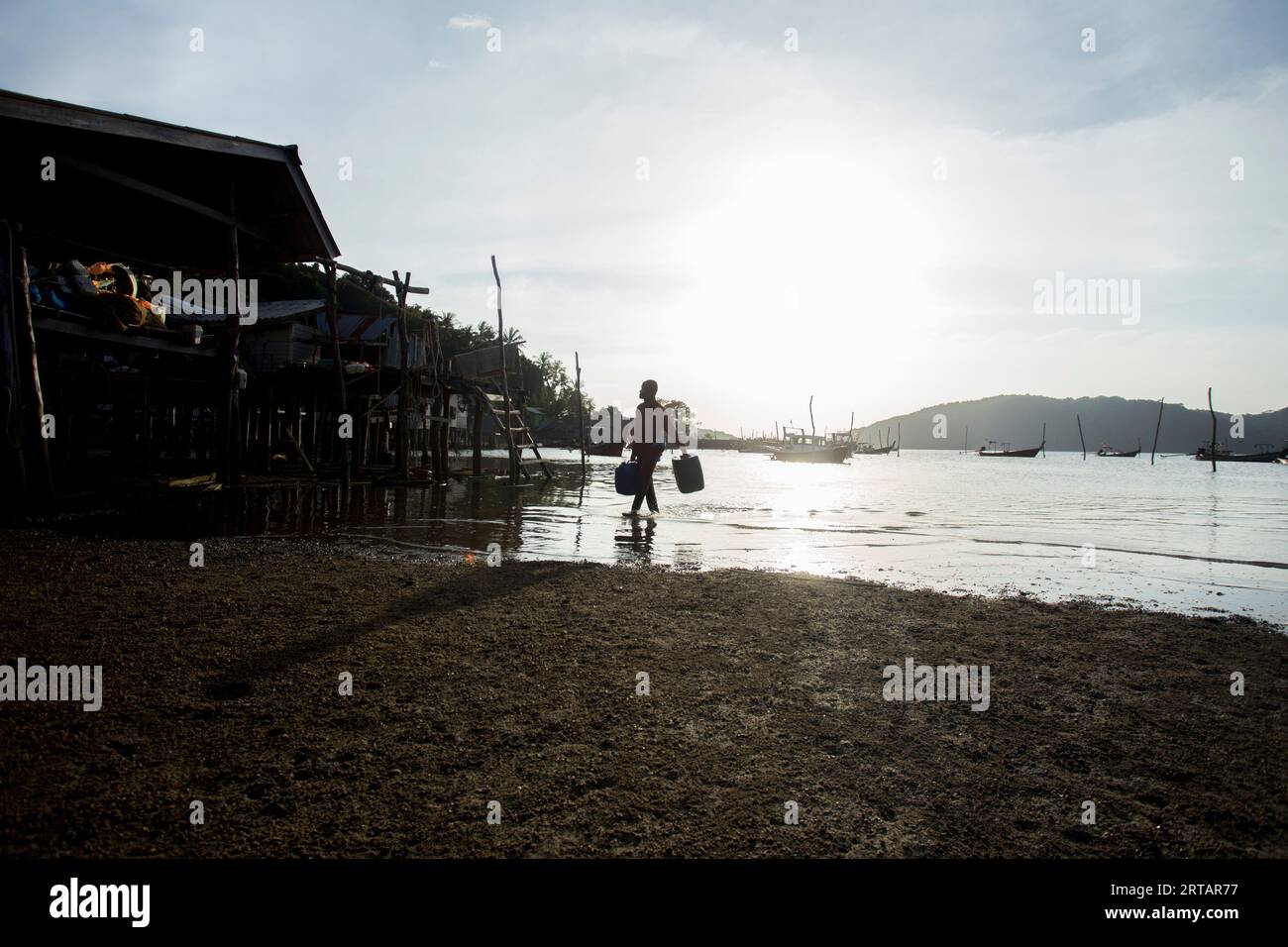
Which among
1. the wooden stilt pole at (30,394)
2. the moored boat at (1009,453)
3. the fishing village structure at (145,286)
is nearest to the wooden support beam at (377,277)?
the fishing village structure at (145,286)

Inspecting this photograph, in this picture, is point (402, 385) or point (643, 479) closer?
point (643, 479)

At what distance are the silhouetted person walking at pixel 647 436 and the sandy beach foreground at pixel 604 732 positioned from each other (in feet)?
23.2

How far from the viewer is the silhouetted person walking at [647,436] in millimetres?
12461

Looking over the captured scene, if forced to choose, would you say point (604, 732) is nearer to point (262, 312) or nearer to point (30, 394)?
point (30, 394)

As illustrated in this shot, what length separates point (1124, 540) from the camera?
1341 centimetres

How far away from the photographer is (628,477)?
14258 millimetres

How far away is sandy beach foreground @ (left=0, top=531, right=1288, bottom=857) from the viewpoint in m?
2.39

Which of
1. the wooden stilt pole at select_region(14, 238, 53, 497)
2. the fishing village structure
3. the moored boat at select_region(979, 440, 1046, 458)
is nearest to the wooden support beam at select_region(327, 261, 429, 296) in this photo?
the fishing village structure

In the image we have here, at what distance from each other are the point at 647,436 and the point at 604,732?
32.6ft

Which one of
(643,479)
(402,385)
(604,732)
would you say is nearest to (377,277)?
(402,385)

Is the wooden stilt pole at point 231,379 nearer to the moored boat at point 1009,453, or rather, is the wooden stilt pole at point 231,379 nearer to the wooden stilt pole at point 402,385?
the wooden stilt pole at point 402,385

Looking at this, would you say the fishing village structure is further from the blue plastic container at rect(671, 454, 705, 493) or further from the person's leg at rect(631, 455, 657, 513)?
the blue plastic container at rect(671, 454, 705, 493)

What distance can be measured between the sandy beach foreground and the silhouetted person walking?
279 inches

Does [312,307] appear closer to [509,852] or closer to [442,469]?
[442,469]
